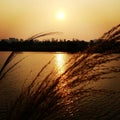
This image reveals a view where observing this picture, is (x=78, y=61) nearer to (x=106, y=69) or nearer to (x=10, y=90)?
(x=106, y=69)

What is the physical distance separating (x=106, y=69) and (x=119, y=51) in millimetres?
118

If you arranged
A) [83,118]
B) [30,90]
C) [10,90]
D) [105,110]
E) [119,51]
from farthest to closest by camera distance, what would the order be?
1. [10,90]
2. [105,110]
3. [83,118]
4. [30,90]
5. [119,51]

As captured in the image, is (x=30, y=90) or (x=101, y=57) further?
(x=30, y=90)

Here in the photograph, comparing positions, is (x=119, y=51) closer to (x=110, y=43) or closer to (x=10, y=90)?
(x=110, y=43)

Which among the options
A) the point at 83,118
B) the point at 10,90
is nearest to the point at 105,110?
the point at 83,118

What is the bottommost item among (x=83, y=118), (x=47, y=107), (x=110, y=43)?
(x=47, y=107)

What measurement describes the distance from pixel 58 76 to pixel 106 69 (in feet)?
0.83

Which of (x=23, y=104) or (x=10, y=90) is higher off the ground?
(x=10, y=90)

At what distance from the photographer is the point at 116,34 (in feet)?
5.58

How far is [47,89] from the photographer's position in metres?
1.75

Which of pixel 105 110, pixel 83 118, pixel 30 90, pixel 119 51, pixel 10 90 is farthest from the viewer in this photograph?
pixel 10 90

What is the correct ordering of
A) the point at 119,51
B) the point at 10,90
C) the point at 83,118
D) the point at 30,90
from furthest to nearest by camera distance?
the point at 10,90 → the point at 83,118 → the point at 30,90 → the point at 119,51

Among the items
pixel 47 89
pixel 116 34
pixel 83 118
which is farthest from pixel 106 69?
pixel 83 118

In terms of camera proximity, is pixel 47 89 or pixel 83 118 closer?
pixel 47 89
